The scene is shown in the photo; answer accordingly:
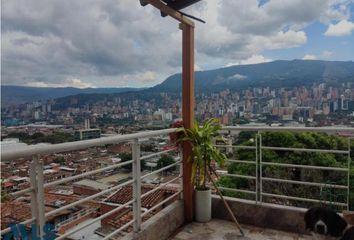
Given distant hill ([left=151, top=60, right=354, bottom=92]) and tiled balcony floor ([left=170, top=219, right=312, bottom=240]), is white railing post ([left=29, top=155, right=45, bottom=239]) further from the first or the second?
distant hill ([left=151, top=60, right=354, bottom=92])

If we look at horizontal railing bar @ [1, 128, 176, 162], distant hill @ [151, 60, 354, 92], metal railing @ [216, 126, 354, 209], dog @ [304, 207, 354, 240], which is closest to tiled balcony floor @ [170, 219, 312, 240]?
metal railing @ [216, 126, 354, 209]

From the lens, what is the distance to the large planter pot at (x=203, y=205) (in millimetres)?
3607

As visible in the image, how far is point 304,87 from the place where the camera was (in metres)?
5.31

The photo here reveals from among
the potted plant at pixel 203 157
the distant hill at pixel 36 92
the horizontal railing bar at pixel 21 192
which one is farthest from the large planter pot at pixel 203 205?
the horizontal railing bar at pixel 21 192

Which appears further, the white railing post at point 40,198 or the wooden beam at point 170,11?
the wooden beam at point 170,11

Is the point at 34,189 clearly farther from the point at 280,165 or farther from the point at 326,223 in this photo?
the point at 280,165

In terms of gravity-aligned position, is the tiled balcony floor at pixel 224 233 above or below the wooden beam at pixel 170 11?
below

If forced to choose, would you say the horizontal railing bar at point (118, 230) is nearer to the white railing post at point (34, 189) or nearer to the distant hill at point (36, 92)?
the white railing post at point (34, 189)

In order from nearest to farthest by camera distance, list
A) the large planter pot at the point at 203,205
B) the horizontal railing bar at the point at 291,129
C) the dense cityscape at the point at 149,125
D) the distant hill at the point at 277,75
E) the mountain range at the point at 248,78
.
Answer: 1. the dense cityscape at the point at 149,125
2. the horizontal railing bar at the point at 291,129
3. the large planter pot at the point at 203,205
4. the mountain range at the point at 248,78
5. the distant hill at the point at 277,75

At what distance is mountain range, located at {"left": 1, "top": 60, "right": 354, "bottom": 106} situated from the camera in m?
3.74

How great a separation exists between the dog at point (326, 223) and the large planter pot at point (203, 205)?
136 cm

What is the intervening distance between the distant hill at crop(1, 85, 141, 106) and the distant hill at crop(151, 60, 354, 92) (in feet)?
3.11

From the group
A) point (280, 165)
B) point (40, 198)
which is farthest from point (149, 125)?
point (40, 198)

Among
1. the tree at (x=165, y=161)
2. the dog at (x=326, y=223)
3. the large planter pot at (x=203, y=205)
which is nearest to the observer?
the dog at (x=326, y=223)
